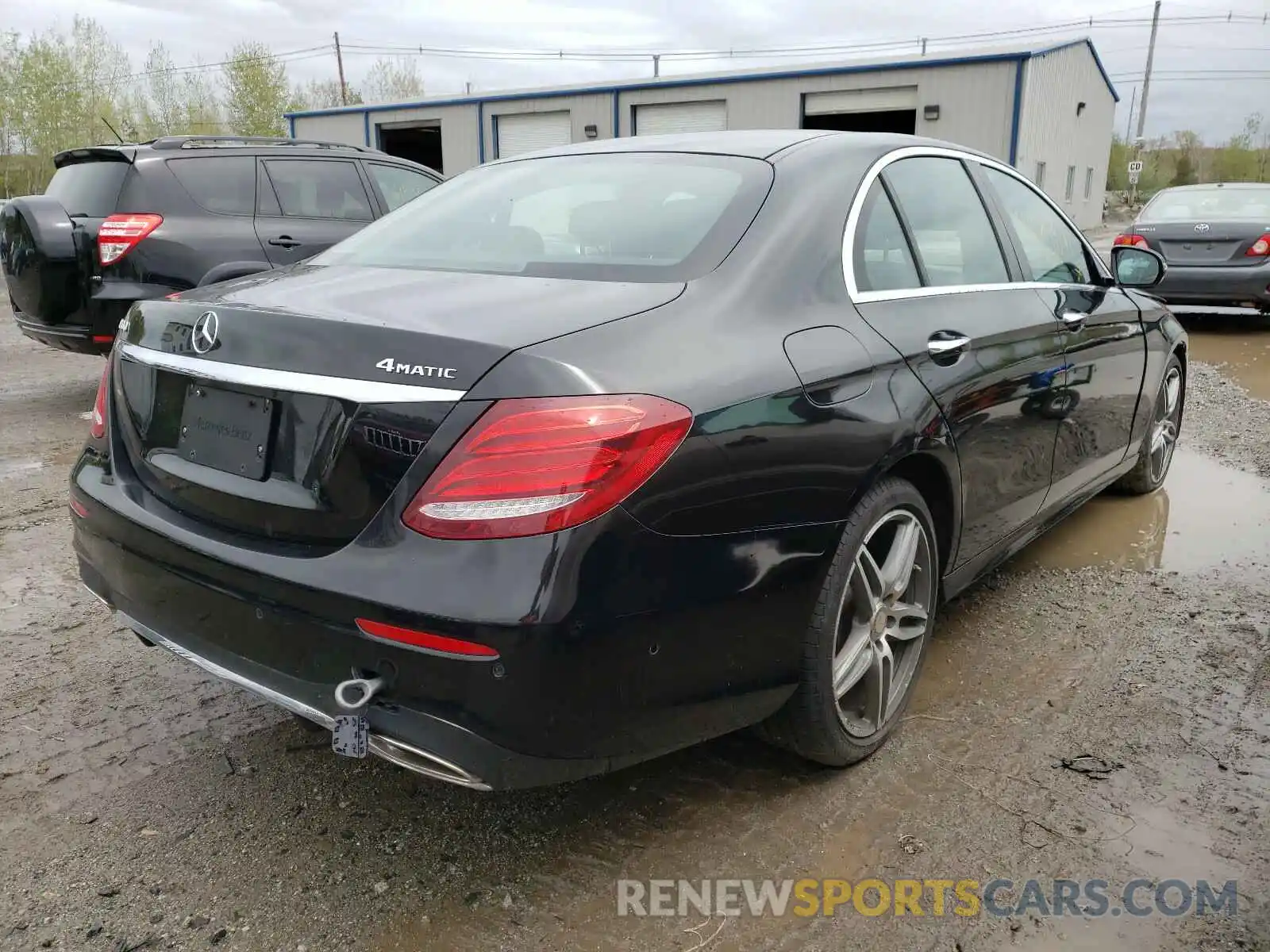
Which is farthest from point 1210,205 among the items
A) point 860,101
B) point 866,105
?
point 860,101

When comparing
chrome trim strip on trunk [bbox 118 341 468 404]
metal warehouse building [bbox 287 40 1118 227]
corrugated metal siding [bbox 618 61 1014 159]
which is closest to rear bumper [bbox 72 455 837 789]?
chrome trim strip on trunk [bbox 118 341 468 404]

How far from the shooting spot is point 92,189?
6.30 meters

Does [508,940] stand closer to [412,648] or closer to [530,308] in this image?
[412,648]

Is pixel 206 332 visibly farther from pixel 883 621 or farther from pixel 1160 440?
pixel 1160 440

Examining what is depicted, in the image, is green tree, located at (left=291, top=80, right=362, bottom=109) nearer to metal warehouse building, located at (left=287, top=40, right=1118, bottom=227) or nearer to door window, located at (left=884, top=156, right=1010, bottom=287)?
metal warehouse building, located at (left=287, top=40, right=1118, bottom=227)

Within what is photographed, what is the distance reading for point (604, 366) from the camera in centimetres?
187

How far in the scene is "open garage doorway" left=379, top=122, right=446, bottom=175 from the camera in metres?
32.7

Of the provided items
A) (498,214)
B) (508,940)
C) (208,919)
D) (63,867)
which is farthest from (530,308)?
(63,867)

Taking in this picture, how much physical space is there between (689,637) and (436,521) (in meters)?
0.56

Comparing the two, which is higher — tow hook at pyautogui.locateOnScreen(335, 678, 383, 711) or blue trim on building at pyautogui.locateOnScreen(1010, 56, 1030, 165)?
blue trim on building at pyautogui.locateOnScreen(1010, 56, 1030, 165)

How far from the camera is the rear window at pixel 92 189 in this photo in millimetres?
6172

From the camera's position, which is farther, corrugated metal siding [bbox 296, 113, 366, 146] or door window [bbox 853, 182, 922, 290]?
corrugated metal siding [bbox 296, 113, 366, 146]

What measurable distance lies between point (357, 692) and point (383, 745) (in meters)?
0.11

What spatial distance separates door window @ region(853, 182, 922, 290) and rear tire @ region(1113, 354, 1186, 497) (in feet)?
8.23
